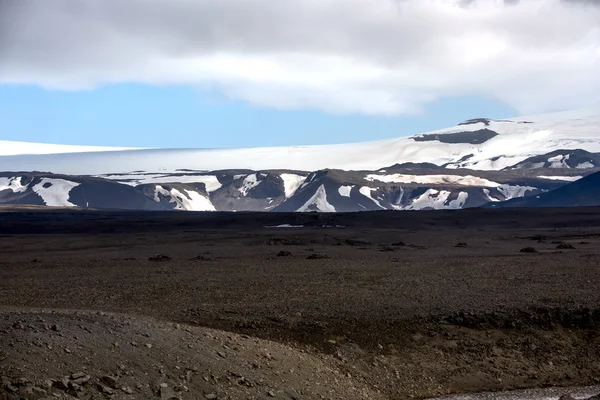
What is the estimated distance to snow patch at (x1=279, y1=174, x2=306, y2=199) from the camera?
470 ft

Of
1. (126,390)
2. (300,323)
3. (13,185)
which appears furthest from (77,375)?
(13,185)

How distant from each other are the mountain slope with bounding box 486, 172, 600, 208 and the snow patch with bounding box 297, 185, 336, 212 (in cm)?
2523

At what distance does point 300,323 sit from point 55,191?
400ft

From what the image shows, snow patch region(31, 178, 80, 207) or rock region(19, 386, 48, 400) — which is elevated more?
snow patch region(31, 178, 80, 207)

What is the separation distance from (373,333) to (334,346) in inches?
48.0

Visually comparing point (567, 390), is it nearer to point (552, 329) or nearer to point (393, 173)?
point (552, 329)

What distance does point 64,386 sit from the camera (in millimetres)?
13047

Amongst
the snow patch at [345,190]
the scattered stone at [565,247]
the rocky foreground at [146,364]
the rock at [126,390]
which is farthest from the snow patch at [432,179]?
the rock at [126,390]

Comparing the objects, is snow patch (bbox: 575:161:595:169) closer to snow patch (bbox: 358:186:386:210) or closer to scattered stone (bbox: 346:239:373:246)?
snow patch (bbox: 358:186:386:210)

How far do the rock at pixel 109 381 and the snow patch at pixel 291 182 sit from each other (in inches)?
5006

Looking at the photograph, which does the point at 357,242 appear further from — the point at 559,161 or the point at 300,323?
the point at 559,161

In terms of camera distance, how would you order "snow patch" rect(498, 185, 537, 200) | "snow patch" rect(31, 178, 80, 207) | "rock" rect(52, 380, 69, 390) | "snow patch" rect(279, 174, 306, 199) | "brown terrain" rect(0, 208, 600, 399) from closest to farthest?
1. "rock" rect(52, 380, 69, 390)
2. "brown terrain" rect(0, 208, 600, 399)
3. "snow patch" rect(498, 185, 537, 200)
4. "snow patch" rect(31, 178, 80, 207)
5. "snow patch" rect(279, 174, 306, 199)

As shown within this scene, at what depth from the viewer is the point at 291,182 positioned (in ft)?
483

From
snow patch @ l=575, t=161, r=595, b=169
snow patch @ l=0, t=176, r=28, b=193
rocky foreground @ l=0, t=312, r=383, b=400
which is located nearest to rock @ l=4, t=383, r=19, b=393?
rocky foreground @ l=0, t=312, r=383, b=400
